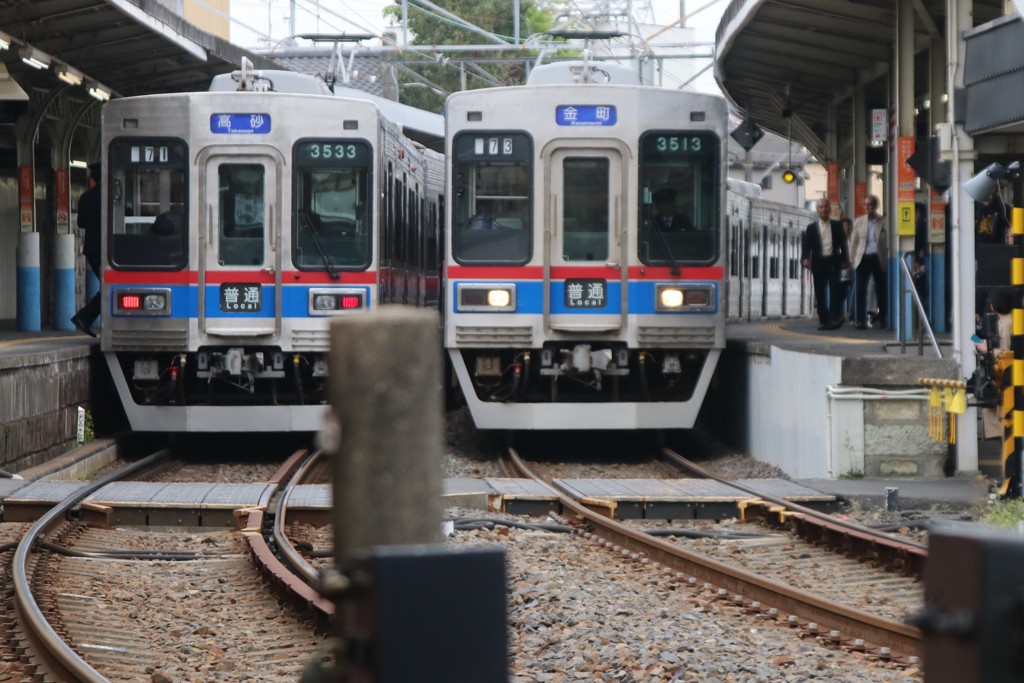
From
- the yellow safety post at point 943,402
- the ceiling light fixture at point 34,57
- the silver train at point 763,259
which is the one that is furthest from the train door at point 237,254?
the silver train at point 763,259

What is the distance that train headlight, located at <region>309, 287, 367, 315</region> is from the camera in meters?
13.2

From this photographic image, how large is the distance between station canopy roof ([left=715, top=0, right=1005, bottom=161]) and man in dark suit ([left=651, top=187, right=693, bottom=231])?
A: 263cm

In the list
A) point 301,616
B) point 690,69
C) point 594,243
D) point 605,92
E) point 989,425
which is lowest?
point 301,616

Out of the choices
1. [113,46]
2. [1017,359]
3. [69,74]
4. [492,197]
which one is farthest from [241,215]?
[1017,359]

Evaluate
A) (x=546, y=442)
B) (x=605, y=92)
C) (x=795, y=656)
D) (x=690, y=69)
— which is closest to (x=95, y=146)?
(x=546, y=442)

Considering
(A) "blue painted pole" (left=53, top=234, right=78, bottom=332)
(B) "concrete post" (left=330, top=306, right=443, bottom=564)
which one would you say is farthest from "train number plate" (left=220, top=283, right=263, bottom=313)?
(B) "concrete post" (left=330, top=306, right=443, bottom=564)

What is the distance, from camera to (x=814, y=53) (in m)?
18.0

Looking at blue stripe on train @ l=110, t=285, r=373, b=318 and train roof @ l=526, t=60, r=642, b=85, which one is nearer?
blue stripe on train @ l=110, t=285, r=373, b=318

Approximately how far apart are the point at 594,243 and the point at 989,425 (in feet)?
14.5

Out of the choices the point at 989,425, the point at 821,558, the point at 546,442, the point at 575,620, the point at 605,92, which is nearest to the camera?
the point at 575,620

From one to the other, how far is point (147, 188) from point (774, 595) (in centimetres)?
829

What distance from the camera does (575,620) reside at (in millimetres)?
6195

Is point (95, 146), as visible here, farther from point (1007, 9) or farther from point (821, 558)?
point (821, 558)

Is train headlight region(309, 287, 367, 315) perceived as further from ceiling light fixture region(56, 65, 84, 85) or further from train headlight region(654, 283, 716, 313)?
ceiling light fixture region(56, 65, 84, 85)
